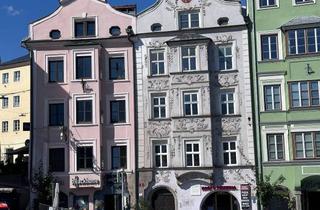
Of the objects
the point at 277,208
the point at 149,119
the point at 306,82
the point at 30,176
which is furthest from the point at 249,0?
the point at 30,176

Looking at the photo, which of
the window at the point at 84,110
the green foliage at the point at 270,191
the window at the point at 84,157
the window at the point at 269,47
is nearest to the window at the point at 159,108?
the window at the point at 84,110

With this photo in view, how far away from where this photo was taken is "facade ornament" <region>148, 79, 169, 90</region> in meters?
39.9

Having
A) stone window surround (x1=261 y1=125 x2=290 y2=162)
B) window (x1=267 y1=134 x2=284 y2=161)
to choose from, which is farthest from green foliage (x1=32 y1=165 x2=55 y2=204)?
window (x1=267 y1=134 x2=284 y2=161)

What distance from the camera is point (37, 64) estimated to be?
136 feet

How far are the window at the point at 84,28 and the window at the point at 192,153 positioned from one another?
423 inches

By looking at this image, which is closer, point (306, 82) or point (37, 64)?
point (306, 82)

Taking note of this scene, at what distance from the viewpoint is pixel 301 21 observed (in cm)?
3853

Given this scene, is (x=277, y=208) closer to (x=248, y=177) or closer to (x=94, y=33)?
(x=248, y=177)

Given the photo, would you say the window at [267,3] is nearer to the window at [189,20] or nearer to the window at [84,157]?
the window at [189,20]

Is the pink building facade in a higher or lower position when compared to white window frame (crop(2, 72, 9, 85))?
lower

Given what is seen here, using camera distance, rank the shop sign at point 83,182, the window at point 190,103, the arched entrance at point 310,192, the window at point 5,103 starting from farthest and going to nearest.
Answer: the window at point 5,103, the window at point 190,103, the shop sign at point 83,182, the arched entrance at point 310,192

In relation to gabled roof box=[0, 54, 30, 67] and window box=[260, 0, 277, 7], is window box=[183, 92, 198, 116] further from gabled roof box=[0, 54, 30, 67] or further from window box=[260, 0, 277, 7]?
gabled roof box=[0, 54, 30, 67]

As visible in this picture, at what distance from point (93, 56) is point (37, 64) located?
4.17 meters

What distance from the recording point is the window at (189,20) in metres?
40.5
